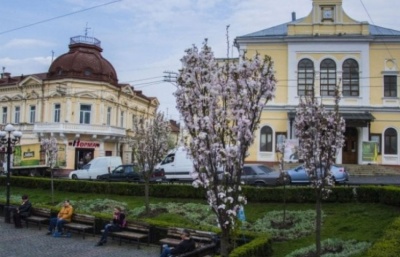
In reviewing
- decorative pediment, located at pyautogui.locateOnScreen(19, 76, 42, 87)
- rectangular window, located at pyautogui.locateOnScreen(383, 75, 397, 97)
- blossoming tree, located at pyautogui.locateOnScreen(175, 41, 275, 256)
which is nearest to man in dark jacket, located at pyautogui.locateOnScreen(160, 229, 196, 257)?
blossoming tree, located at pyautogui.locateOnScreen(175, 41, 275, 256)

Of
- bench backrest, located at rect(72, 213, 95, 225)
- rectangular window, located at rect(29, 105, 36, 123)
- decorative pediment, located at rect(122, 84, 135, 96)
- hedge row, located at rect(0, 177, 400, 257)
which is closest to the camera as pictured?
hedge row, located at rect(0, 177, 400, 257)

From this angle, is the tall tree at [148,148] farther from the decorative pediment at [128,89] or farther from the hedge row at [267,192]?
the decorative pediment at [128,89]

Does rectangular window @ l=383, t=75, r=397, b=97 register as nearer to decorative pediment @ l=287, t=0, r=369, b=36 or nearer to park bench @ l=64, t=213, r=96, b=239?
decorative pediment @ l=287, t=0, r=369, b=36

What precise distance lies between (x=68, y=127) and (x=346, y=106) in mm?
25442

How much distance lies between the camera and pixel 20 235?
16.0 metres

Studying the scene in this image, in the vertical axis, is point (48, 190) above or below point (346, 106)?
below

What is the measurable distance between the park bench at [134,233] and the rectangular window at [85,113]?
31.2 m

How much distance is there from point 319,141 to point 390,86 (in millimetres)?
29539

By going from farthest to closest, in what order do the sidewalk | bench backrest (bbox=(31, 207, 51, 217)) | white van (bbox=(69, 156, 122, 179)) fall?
white van (bbox=(69, 156, 122, 179)), bench backrest (bbox=(31, 207, 51, 217)), the sidewalk

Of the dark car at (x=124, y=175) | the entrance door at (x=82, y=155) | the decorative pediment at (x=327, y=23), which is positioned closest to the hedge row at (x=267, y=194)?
the dark car at (x=124, y=175)

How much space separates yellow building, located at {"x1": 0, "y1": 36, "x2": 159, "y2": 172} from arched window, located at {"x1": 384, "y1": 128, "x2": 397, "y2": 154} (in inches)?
860

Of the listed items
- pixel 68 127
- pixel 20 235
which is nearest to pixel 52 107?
pixel 68 127

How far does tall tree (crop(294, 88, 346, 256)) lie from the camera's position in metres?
11.0

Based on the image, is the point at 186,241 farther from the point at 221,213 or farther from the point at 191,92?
the point at 191,92
